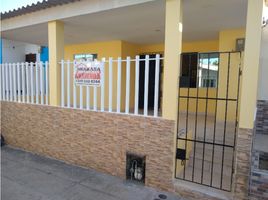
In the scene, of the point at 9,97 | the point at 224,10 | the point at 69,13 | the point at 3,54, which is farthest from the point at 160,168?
the point at 3,54

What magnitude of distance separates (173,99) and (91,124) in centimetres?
199

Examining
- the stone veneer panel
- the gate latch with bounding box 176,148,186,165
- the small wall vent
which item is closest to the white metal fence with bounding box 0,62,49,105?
the small wall vent

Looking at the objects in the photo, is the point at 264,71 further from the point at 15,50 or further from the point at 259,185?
the point at 15,50

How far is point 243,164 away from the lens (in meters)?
3.20

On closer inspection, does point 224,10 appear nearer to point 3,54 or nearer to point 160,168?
point 160,168

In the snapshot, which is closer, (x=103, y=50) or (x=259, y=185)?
(x=259, y=185)

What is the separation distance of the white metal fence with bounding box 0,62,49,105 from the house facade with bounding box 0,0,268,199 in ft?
0.10

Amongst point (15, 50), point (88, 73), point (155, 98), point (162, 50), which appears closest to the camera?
A: point (155, 98)

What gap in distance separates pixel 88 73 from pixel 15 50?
6.00 metres

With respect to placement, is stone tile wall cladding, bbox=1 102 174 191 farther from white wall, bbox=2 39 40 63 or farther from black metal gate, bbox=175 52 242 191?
white wall, bbox=2 39 40 63

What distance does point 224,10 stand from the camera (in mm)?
4391

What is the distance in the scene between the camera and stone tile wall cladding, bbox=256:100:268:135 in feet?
16.8

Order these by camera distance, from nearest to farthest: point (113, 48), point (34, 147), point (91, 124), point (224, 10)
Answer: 1. point (224, 10)
2. point (91, 124)
3. point (34, 147)
4. point (113, 48)

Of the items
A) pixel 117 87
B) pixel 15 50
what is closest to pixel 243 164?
pixel 117 87
